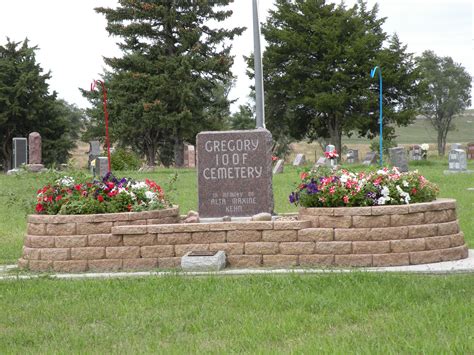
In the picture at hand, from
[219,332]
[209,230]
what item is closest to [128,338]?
[219,332]

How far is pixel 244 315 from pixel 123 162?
29.4 meters

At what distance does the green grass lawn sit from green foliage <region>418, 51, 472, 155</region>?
2538 inches

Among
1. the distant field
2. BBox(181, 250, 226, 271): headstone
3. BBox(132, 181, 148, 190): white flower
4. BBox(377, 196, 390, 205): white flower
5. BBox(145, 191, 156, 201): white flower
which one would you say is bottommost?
BBox(181, 250, 226, 271): headstone

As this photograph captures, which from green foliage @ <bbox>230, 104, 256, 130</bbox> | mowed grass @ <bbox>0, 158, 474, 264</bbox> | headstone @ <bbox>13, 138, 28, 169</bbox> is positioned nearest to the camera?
mowed grass @ <bbox>0, 158, 474, 264</bbox>

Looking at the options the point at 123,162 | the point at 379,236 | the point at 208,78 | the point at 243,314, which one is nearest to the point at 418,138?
the point at 208,78

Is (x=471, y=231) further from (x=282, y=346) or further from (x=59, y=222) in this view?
(x=282, y=346)

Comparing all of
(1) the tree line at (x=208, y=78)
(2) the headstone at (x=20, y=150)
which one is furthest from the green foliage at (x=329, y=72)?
(2) the headstone at (x=20, y=150)

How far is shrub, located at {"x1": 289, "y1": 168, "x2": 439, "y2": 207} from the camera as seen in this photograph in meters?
9.10

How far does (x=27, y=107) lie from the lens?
48281 millimetres

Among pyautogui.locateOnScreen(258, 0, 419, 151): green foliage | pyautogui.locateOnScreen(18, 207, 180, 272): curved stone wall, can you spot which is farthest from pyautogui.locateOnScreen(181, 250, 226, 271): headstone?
pyautogui.locateOnScreen(258, 0, 419, 151): green foliage

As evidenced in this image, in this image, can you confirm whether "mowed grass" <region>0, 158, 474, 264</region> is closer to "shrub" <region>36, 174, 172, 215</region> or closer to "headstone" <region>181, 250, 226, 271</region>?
"shrub" <region>36, 174, 172, 215</region>

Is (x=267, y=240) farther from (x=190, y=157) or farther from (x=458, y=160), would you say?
(x=190, y=157)

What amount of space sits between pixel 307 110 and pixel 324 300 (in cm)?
4340

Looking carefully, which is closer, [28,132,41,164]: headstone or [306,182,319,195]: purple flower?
[306,182,319,195]: purple flower
